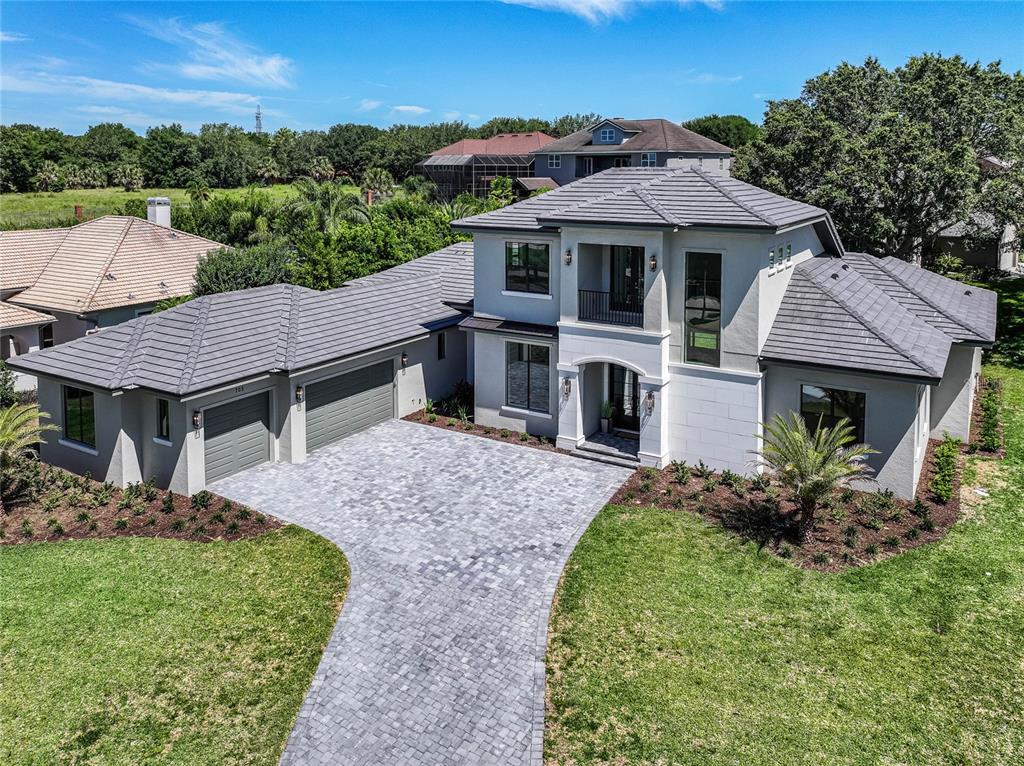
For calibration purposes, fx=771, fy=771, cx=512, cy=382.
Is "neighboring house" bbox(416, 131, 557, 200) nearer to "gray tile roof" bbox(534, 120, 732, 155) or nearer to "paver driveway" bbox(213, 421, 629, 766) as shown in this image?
"gray tile roof" bbox(534, 120, 732, 155)

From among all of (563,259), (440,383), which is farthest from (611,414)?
(440,383)

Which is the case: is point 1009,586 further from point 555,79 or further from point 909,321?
point 555,79

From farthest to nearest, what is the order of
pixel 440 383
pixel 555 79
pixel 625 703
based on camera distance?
1. pixel 555 79
2. pixel 440 383
3. pixel 625 703

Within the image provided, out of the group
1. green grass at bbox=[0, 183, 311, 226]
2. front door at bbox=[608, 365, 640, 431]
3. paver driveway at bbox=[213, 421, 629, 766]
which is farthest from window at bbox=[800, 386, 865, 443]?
green grass at bbox=[0, 183, 311, 226]

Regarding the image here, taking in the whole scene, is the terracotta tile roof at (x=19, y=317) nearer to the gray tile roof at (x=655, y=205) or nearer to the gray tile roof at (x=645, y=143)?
the gray tile roof at (x=655, y=205)

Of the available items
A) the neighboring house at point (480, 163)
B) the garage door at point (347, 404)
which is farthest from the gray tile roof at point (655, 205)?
the neighboring house at point (480, 163)

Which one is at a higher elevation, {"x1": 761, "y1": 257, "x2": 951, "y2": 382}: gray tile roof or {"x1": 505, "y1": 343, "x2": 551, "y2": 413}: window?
{"x1": 761, "y1": 257, "x2": 951, "y2": 382}: gray tile roof
